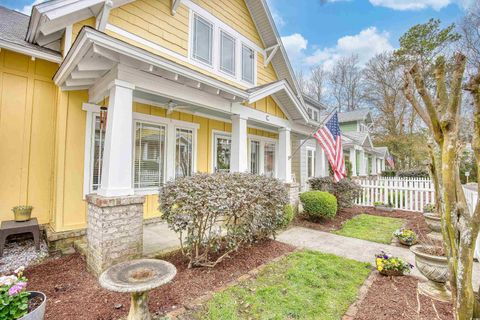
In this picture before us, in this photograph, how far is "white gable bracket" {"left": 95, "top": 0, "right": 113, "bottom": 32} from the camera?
485cm

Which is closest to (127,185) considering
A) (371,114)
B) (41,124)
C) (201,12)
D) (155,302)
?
(155,302)

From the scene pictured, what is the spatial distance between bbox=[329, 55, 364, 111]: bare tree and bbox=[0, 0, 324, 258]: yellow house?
26781 millimetres

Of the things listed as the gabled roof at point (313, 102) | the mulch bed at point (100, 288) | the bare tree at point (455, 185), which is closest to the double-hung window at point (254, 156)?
the gabled roof at point (313, 102)

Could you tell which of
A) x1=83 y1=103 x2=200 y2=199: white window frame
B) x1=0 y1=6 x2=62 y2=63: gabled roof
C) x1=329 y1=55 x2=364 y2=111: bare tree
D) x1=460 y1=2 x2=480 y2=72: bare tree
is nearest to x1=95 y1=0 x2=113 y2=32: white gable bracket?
x1=0 y1=6 x2=62 y2=63: gabled roof

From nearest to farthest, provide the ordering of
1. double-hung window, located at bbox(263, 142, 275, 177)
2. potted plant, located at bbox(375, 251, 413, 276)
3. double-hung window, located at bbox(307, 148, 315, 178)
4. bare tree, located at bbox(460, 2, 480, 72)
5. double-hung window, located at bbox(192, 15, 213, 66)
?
potted plant, located at bbox(375, 251, 413, 276), double-hung window, located at bbox(192, 15, 213, 66), double-hung window, located at bbox(263, 142, 275, 177), bare tree, located at bbox(460, 2, 480, 72), double-hung window, located at bbox(307, 148, 315, 178)

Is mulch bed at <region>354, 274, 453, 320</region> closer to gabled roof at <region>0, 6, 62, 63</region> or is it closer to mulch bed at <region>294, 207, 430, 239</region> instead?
mulch bed at <region>294, 207, 430, 239</region>

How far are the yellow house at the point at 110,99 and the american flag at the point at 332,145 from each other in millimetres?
1355

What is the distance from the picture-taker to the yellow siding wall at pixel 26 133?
4684 mm

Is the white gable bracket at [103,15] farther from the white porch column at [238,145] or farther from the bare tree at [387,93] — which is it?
the bare tree at [387,93]

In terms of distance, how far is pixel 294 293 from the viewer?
11.3 feet

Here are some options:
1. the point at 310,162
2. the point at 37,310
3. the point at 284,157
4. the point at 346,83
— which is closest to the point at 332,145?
the point at 284,157

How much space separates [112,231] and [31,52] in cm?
393

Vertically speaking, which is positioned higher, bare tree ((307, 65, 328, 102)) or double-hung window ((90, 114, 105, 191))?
bare tree ((307, 65, 328, 102))

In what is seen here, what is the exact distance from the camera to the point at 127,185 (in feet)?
13.1
